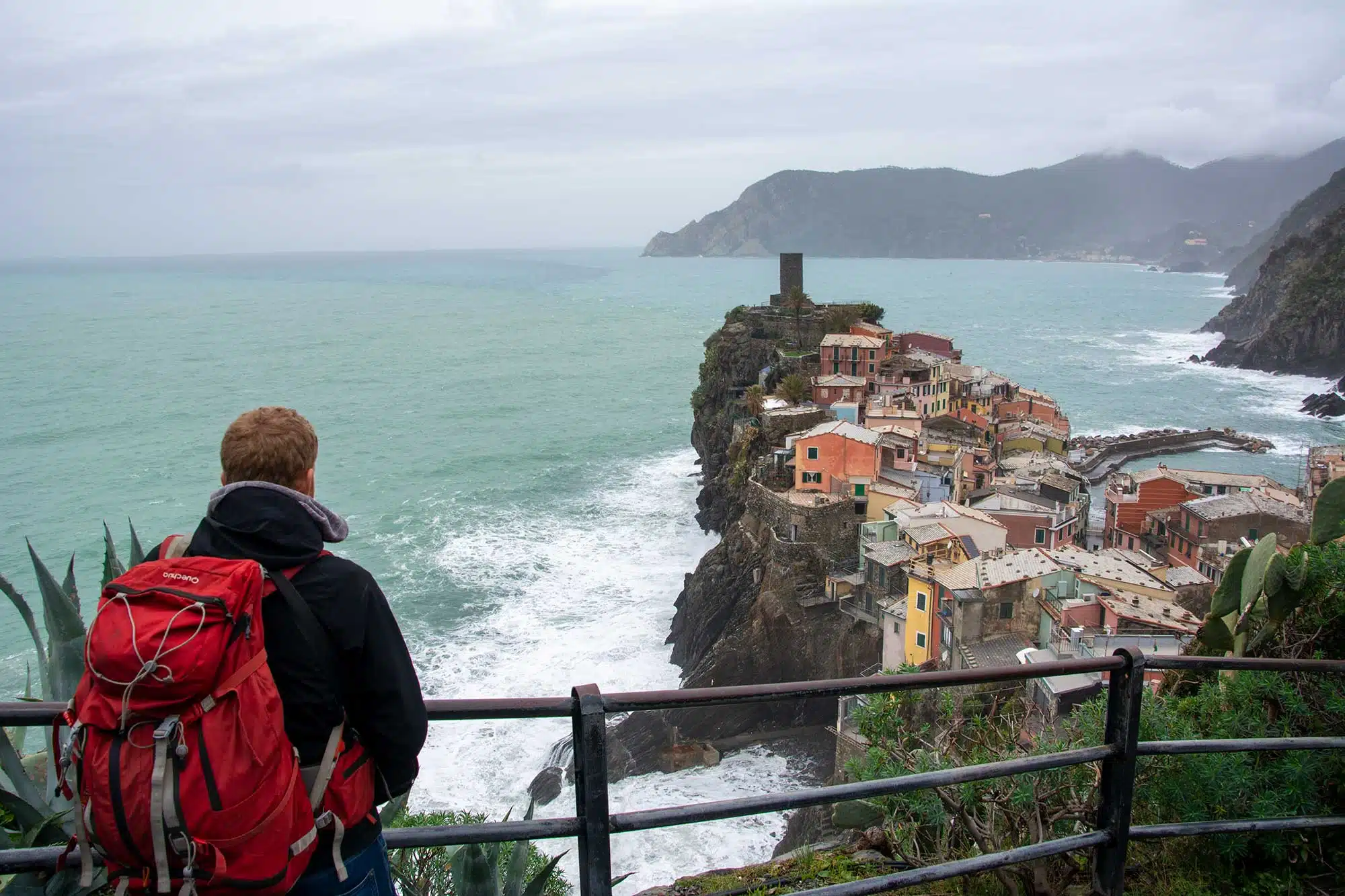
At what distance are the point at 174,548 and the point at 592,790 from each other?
3.63 ft

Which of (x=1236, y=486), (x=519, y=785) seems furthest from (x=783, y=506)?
(x=1236, y=486)

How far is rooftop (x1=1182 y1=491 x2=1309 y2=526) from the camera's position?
27.9 m

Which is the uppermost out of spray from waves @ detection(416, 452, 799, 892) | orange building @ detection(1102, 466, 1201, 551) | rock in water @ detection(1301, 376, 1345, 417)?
orange building @ detection(1102, 466, 1201, 551)

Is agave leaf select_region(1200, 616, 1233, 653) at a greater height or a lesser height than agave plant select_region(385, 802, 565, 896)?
greater

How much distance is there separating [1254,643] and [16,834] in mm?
4599

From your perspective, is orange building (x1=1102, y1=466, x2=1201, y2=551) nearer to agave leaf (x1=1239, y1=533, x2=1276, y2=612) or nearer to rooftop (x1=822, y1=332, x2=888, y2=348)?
rooftop (x1=822, y1=332, x2=888, y2=348)

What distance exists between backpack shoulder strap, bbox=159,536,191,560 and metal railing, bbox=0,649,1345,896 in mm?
380

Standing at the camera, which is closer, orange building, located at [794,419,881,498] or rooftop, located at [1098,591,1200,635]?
rooftop, located at [1098,591,1200,635]

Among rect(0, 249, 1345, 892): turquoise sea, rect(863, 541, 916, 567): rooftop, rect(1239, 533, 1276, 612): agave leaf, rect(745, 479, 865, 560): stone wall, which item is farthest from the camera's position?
rect(745, 479, 865, 560): stone wall

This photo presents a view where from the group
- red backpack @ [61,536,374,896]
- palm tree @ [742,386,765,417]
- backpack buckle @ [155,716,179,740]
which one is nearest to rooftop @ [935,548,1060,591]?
palm tree @ [742,386,765,417]

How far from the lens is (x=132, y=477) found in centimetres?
4712

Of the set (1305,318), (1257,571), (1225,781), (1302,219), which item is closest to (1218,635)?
(1257,571)

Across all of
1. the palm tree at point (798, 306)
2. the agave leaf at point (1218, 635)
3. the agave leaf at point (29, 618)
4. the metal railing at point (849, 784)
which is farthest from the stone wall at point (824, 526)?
the agave leaf at point (29, 618)

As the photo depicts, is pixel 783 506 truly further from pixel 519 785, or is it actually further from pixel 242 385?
pixel 242 385
